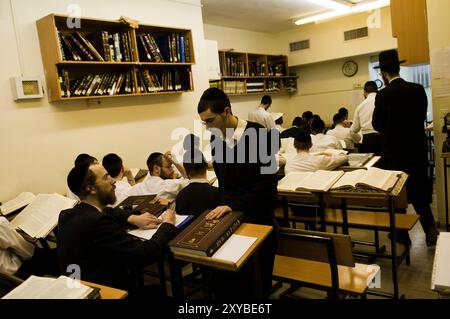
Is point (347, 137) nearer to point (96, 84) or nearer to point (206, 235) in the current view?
point (96, 84)

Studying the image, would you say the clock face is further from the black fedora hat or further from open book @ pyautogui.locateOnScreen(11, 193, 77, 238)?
open book @ pyautogui.locateOnScreen(11, 193, 77, 238)

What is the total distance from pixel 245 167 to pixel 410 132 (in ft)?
6.68

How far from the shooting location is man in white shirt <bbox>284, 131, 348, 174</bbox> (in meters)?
3.13

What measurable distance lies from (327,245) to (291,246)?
0.82 feet

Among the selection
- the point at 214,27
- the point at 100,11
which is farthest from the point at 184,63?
the point at 214,27

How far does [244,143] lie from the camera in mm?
1847

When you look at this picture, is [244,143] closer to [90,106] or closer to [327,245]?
[327,245]

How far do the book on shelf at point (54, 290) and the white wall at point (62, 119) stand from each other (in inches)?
99.7

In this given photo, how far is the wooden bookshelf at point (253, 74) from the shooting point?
6684 mm

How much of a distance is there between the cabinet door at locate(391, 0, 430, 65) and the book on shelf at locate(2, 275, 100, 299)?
4006mm

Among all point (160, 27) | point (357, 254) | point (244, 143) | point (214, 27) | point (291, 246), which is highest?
point (214, 27)

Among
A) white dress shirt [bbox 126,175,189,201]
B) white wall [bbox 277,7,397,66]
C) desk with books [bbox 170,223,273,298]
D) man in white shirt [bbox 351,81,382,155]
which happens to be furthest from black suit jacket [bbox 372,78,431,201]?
white wall [bbox 277,7,397,66]

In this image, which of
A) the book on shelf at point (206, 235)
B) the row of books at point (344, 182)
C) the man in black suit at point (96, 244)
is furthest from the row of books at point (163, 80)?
the book on shelf at point (206, 235)

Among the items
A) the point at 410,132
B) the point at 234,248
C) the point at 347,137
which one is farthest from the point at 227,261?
the point at 347,137
